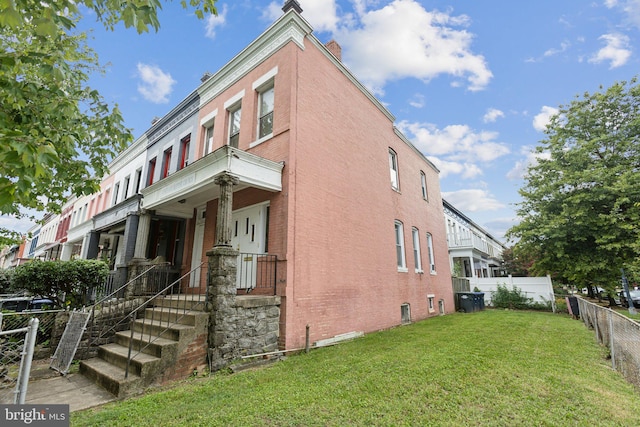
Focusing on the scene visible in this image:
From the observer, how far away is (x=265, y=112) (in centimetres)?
906

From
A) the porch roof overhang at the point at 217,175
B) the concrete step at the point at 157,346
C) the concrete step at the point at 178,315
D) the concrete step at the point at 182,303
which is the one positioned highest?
the porch roof overhang at the point at 217,175

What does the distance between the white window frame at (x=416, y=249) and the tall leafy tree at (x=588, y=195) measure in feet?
25.6

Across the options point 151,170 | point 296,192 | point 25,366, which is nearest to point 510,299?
point 296,192

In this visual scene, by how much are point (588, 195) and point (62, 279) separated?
23.0 meters

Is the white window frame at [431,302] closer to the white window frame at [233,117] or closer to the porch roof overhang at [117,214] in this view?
the white window frame at [233,117]

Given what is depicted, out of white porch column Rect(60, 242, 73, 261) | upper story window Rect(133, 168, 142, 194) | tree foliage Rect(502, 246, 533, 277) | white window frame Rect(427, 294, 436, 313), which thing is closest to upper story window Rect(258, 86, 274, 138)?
upper story window Rect(133, 168, 142, 194)

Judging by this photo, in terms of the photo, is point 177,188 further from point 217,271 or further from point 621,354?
point 621,354

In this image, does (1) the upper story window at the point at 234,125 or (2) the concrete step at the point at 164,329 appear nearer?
(2) the concrete step at the point at 164,329

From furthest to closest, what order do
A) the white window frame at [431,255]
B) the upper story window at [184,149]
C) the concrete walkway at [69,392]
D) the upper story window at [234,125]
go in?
1. the white window frame at [431,255]
2. the upper story window at [184,149]
3. the upper story window at [234,125]
4. the concrete walkway at [69,392]

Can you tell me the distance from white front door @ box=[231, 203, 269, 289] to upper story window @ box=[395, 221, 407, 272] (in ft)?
20.8

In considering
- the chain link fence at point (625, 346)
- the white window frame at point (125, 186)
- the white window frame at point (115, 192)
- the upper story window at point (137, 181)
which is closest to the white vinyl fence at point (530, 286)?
the chain link fence at point (625, 346)

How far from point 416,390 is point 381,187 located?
8285 mm

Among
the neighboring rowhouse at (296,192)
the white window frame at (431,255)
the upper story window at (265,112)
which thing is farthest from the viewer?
the white window frame at (431,255)

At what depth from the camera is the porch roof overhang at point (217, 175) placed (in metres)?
6.51
